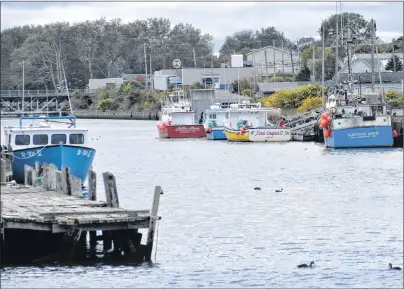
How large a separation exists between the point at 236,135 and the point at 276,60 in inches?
3699

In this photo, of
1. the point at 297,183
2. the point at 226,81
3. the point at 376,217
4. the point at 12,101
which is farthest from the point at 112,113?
the point at 376,217

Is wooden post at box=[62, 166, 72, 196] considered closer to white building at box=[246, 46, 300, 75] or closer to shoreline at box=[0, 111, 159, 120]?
white building at box=[246, 46, 300, 75]

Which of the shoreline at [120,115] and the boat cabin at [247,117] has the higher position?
the boat cabin at [247,117]

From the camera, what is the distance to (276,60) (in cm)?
18800

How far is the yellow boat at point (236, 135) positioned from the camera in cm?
9444

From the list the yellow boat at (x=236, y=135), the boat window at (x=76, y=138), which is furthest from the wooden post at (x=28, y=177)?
the yellow boat at (x=236, y=135)

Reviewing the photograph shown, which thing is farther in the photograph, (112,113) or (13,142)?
(112,113)

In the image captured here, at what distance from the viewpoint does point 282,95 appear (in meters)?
126

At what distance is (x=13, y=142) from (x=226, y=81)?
117 metres

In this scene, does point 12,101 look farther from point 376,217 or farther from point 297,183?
point 376,217

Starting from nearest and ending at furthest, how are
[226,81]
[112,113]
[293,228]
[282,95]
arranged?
[293,228] → [282,95] → [226,81] → [112,113]

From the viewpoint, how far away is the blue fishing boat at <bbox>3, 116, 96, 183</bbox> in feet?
160

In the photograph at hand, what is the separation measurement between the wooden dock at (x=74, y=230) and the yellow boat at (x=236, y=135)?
2298 inches

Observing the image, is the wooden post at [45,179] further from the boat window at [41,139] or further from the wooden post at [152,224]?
the wooden post at [152,224]
